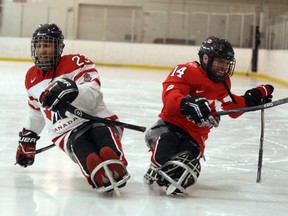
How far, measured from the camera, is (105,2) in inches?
590

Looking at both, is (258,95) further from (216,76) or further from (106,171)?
(106,171)

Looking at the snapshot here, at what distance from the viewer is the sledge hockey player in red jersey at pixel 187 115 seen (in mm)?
2012

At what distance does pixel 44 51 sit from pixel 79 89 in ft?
0.75

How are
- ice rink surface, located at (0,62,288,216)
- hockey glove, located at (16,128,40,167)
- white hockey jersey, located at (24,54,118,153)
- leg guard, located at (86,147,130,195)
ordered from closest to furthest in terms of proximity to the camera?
ice rink surface, located at (0,62,288,216) < leg guard, located at (86,147,130,195) < white hockey jersey, located at (24,54,118,153) < hockey glove, located at (16,128,40,167)

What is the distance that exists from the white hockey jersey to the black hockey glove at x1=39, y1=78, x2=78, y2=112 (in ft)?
0.43

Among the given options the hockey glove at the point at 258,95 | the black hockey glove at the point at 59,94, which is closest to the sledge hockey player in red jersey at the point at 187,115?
the hockey glove at the point at 258,95

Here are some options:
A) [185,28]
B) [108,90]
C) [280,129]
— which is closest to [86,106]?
[280,129]

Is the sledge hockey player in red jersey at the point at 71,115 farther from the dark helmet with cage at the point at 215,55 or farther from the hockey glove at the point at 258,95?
the hockey glove at the point at 258,95

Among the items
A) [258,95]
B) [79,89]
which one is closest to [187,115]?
[79,89]

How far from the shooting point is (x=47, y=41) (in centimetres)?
218

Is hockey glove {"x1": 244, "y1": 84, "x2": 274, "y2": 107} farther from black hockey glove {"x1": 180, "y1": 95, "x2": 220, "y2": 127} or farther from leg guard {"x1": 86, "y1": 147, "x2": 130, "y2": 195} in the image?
leg guard {"x1": 86, "y1": 147, "x2": 130, "y2": 195}

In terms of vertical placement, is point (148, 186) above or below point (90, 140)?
below

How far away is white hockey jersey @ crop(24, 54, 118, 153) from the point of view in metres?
2.16

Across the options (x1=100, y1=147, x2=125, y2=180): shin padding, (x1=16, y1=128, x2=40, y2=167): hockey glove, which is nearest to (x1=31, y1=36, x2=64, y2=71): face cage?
(x1=16, y1=128, x2=40, y2=167): hockey glove
